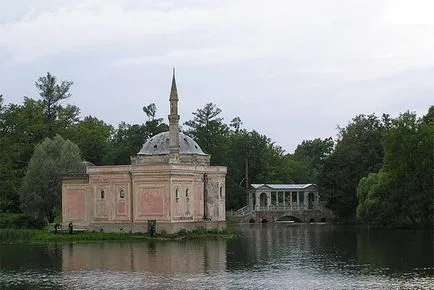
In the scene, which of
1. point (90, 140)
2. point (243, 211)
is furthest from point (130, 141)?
point (243, 211)

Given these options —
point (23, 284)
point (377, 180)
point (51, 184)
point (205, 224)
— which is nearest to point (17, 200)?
point (51, 184)

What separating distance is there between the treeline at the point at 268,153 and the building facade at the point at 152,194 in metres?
9.91

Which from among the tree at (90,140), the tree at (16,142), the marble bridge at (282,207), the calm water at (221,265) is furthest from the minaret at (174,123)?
the marble bridge at (282,207)

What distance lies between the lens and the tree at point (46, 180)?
75.7 metres

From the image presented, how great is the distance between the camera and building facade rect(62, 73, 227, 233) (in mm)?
65312

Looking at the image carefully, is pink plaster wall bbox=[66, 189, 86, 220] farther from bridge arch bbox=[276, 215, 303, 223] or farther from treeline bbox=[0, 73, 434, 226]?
bridge arch bbox=[276, 215, 303, 223]

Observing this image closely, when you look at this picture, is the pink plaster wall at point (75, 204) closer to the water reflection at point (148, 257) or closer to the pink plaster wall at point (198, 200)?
the pink plaster wall at point (198, 200)

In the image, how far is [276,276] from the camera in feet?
116

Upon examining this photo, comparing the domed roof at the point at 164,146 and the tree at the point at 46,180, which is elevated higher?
the domed roof at the point at 164,146

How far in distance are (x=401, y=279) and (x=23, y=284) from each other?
14309 mm

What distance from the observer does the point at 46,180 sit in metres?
75.7

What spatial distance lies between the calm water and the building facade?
720cm

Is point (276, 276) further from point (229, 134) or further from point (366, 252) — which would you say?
point (229, 134)

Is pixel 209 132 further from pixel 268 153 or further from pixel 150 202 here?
pixel 150 202
